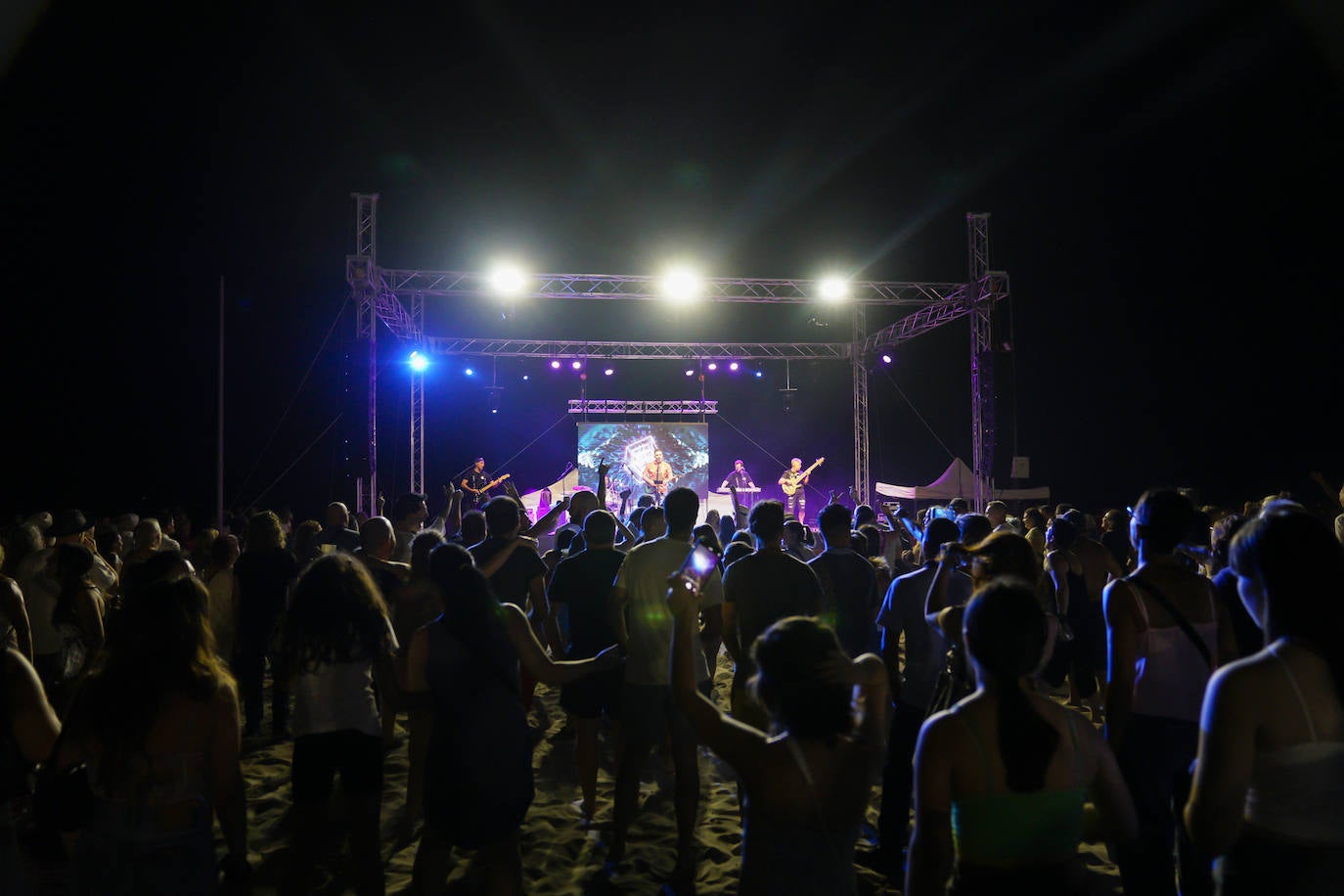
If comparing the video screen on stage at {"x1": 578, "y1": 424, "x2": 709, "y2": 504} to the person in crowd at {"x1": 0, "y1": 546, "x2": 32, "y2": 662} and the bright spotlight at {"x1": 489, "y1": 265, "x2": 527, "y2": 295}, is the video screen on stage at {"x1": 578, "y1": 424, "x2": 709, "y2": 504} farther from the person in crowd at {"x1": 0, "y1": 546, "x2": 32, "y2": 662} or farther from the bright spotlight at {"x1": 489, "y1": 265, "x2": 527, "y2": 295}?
the person in crowd at {"x1": 0, "y1": 546, "x2": 32, "y2": 662}

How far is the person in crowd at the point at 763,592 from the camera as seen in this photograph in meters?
3.51

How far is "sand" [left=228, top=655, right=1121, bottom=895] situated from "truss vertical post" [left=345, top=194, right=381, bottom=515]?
7.18 metres

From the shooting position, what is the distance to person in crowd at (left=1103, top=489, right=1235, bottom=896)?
2502mm

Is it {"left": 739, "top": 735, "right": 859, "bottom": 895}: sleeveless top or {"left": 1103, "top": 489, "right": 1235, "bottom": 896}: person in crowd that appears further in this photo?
{"left": 1103, "top": 489, "right": 1235, "bottom": 896}: person in crowd

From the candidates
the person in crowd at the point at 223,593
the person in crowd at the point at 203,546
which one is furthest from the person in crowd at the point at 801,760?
the person in crowd at the point at 203,546

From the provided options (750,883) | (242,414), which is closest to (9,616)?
(750,883)

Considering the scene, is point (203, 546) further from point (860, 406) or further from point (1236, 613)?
point (860, 406)

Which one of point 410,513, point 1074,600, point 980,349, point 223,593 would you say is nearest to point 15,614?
point 223,593

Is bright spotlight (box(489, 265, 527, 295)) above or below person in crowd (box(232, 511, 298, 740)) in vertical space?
above

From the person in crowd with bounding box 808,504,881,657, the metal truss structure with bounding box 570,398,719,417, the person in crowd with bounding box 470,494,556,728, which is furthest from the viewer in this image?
the metal truss structure with bounding box 570,398,719,417

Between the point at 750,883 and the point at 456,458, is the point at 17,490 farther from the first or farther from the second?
the point at 750,883

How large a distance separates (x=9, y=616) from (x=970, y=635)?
4.27 meters

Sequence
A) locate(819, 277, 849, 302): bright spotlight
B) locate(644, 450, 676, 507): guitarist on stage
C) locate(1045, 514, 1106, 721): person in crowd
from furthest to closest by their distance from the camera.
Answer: locate(644, 450, 676, 507): guitarist on stage < locate(819, 277, 849, 302): bright spotlight < locate(1045, 514, 1106, 721): person in crowd

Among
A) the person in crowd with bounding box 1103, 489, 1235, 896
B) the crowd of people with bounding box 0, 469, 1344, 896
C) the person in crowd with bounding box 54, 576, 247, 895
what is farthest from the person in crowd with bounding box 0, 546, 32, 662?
the person in crowd with bounding box 1103, 489, 1235, 896
